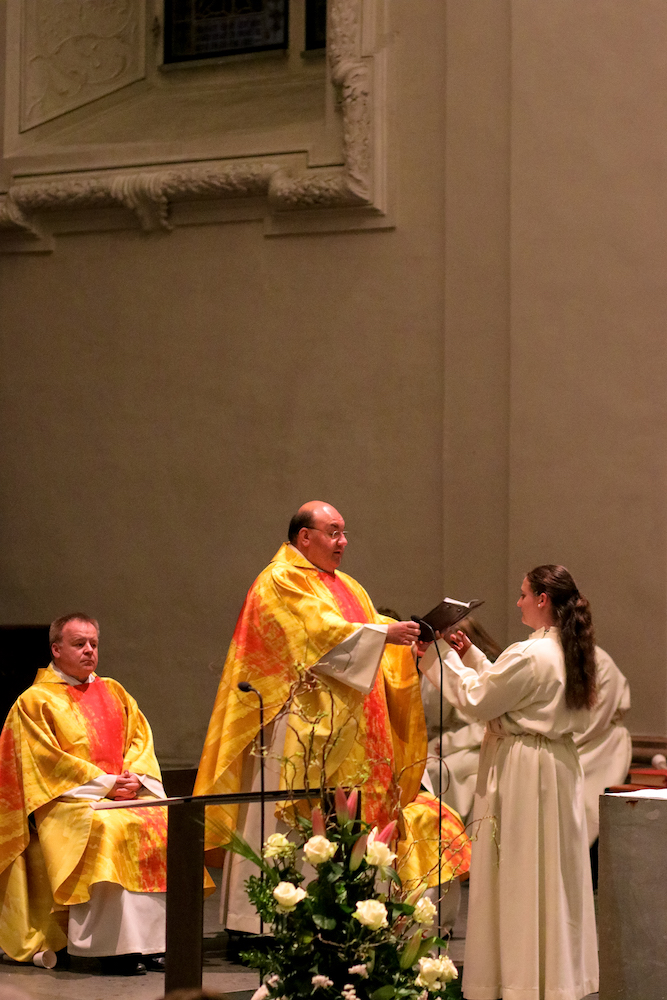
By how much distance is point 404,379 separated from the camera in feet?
29.0

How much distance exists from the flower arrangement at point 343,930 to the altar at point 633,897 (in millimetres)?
1438

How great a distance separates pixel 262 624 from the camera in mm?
5840

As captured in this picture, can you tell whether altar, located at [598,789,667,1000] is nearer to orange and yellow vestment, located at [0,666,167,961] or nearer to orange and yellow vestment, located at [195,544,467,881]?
orange and yellow vestment, located at [195,544,467,881]

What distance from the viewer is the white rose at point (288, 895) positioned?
2918mm

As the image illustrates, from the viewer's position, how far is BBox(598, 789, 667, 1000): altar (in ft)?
14.2

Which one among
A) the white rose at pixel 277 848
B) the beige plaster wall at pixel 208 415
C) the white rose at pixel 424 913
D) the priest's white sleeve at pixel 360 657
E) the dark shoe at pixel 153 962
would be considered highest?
the beige plaster wall at pixel 208 415

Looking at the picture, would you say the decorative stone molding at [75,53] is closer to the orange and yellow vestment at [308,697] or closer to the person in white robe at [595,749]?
the person in white robe at [595,749]

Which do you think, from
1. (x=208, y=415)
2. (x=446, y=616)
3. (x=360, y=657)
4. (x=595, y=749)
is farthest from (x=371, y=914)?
(x=208, y=415)

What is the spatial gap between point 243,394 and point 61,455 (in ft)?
4.51

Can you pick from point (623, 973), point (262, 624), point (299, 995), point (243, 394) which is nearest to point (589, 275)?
point (243, 394)

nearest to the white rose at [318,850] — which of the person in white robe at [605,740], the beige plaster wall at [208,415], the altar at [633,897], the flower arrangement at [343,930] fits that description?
the flower arrangement at [343,930]

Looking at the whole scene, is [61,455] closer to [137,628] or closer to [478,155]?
[137,628]

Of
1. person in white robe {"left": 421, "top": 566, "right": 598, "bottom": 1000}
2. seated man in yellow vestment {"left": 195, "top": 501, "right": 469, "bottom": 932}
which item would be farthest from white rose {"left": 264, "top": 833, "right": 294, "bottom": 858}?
seated man in yellow vestment {"left": 195, "top": 501, "right": 469, "bottom": 932}

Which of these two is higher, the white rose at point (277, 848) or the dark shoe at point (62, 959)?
the white rose at point (277, 848)
